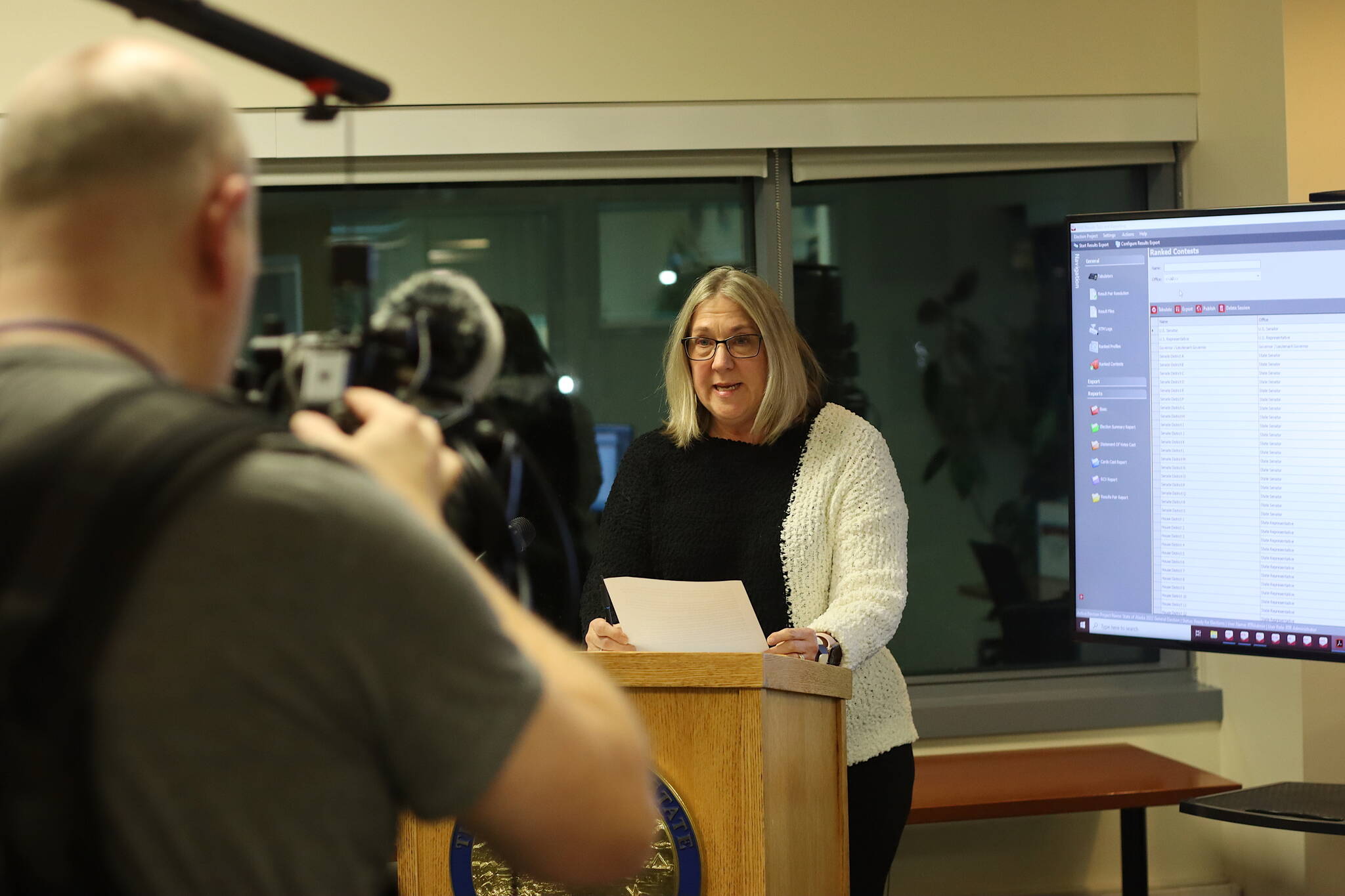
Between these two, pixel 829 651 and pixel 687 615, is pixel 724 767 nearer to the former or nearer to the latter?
pixel 687 615

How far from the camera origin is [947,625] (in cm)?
376

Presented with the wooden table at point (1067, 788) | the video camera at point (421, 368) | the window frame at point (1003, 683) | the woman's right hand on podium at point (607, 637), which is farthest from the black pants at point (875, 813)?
the video camera at point (421, 368)

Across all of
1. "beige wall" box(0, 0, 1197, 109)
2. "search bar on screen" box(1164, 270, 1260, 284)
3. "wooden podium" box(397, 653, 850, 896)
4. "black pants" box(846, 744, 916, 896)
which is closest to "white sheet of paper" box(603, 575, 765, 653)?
"wooden podium" box(397, 653, 850, 896)

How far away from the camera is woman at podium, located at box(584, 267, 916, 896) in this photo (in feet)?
8.16

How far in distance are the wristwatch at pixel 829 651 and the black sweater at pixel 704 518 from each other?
206 millimetres

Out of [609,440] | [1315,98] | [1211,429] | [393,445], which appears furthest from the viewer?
[609,440]

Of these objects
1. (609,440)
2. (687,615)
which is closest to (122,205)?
(687,615)

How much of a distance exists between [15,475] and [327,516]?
A: 0.15 m

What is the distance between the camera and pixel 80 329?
0.70 meters

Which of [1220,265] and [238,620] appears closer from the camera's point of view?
[238,620]

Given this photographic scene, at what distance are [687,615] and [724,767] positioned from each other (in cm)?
39

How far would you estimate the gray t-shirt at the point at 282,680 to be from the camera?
2.10 feet

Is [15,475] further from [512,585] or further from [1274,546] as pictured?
[1274,546]

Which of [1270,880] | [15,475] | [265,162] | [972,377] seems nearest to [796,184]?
[972,377]
